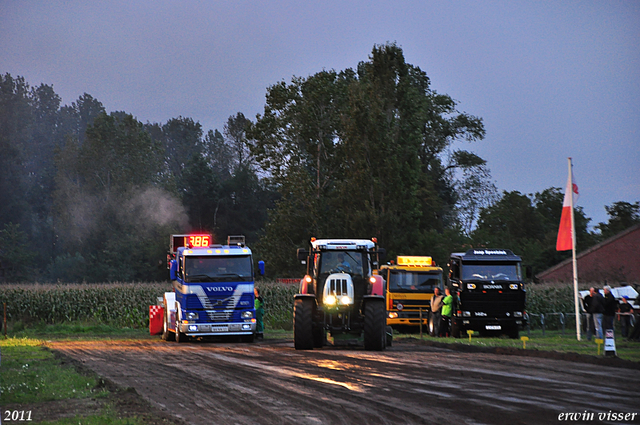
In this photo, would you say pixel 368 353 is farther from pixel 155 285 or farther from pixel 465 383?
pixel 155 285

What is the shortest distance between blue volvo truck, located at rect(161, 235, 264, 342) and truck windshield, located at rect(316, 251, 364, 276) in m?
5.10

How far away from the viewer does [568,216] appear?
2623 cm

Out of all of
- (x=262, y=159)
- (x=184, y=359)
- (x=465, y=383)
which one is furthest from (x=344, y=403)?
(x=262, y=159)

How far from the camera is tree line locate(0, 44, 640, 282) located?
54281 mm

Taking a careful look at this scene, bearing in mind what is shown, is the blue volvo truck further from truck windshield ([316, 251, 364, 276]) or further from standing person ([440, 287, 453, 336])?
standing person ([440, 287, 453, 336])

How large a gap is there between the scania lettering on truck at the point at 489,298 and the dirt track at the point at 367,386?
27.4ft

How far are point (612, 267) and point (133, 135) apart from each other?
6455 cm

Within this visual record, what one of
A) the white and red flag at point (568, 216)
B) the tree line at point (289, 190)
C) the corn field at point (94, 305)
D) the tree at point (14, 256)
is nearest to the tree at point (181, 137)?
the tree line at point (289, 190)

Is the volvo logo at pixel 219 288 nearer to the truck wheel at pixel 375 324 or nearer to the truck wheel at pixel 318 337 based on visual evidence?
the truck wheel at pixel 318 337

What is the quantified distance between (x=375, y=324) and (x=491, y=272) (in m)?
9.35

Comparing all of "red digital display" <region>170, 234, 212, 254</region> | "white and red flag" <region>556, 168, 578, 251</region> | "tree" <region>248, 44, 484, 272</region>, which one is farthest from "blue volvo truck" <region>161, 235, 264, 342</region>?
"tree" <region>248, 44, 484, 272</region>

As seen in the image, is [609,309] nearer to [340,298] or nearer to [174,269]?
[340,298]

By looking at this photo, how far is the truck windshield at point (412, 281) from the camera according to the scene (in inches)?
1358

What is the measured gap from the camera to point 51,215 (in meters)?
101
